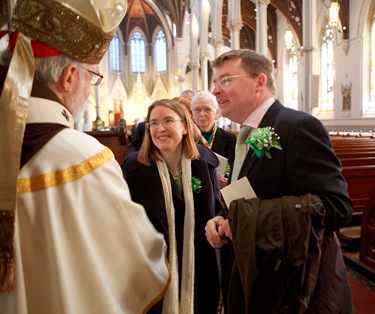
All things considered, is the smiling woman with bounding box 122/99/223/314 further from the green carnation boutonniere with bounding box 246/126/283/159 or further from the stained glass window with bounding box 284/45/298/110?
the stained glass window with bounding box 284/45/298/110

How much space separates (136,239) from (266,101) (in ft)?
2.96

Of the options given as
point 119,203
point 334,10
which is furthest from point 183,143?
point 334,10

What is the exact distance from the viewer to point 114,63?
97.6ft

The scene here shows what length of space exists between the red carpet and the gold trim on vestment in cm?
222

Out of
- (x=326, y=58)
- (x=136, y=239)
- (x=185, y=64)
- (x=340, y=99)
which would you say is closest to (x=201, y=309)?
(x=136, y=239)

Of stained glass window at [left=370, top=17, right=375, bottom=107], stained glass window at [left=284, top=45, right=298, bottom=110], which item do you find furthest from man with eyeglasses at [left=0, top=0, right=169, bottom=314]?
stained glass window at [left=284, top=45, right=298, bottom=110]

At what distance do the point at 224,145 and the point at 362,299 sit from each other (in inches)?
65.3

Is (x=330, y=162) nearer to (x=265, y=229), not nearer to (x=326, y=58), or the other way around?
(x=265, y=229)

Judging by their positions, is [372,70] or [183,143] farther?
[372,70]

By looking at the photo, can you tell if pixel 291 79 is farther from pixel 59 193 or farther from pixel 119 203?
pixel 59 193

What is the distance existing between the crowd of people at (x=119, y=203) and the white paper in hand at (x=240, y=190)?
0.04m

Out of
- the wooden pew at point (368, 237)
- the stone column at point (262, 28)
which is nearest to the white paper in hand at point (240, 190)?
the wooden pew at point (368, 237)

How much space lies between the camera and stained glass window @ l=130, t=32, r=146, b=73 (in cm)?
3033

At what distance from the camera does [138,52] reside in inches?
1199
